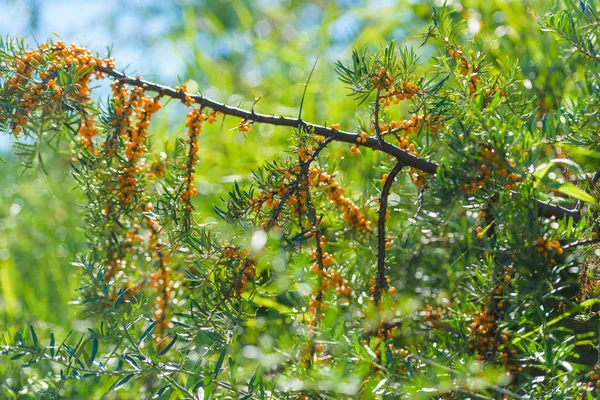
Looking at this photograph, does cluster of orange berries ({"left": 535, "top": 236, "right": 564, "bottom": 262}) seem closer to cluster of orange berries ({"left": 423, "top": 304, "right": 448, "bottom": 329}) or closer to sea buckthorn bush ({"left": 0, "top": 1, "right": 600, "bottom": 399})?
sea buckthorn bush ({"left": 0, "top": 1, "right": 600, "bottom": 399})

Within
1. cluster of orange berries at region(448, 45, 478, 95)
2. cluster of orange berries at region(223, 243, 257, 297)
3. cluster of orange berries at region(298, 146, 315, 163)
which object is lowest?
cluster of orange berries at region(223, 243, 257, 297)

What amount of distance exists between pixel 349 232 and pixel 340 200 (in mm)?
55

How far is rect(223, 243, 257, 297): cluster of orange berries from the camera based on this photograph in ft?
1.29

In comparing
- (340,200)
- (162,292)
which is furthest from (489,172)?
(162,292)

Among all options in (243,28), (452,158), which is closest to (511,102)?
(452,158)

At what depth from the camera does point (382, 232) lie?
17.3 inches

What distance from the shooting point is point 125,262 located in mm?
525

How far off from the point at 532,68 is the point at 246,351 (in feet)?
1.44

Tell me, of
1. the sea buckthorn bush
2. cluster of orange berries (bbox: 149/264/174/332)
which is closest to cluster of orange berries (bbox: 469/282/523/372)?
the sea buckthorn bush

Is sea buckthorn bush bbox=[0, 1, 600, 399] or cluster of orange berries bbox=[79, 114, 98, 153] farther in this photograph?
cluster of orange berries bbox=[79, 114, 98, 153]

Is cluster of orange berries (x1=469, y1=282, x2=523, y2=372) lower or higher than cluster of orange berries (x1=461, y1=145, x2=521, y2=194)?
lower

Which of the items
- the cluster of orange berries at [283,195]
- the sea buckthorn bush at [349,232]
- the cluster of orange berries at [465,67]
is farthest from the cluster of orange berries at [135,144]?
the cluster of orange berries at [465,67]

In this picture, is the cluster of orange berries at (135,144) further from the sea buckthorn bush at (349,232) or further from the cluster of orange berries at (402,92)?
the cluster of orange berries at (402,92)

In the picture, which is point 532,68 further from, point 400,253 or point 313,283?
point 313,283
